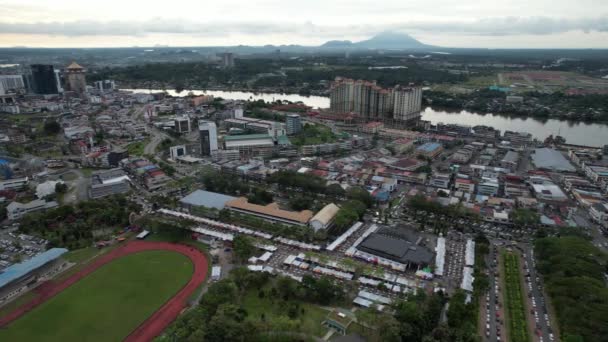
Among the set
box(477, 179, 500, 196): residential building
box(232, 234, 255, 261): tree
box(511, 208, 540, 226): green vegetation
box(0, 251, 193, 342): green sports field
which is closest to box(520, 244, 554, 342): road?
box(511, 208, 540, 226): green vegetation

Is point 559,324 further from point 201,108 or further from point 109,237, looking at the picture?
point 201,108

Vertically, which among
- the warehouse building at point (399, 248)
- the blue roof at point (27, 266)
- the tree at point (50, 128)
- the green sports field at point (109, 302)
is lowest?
the green sports field at point (109, 302)

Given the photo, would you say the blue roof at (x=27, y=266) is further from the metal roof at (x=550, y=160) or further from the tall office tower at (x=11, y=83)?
the tall office tower at (x=11, y=83)

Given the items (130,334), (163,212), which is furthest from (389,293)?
(163,212)

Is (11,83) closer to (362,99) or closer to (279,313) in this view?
(362,99)

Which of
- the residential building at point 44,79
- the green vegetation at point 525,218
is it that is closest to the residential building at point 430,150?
the green vegetation at point 525,218
